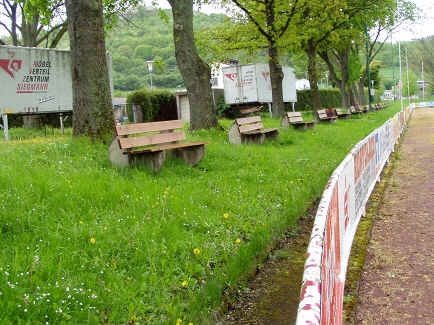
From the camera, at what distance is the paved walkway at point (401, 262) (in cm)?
394

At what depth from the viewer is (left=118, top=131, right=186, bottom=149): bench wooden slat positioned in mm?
6922

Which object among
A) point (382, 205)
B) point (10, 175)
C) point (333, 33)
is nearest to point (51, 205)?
point (10, 175)

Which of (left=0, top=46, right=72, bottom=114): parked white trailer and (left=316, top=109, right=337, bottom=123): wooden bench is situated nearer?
(left=0, top=46, right=72, bottom=114): parked white trailer

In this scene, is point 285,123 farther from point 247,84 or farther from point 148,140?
point 247,84

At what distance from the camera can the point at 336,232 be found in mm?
3920

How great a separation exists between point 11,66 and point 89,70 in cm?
891

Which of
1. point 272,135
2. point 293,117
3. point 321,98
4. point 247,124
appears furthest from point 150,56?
point 247,124

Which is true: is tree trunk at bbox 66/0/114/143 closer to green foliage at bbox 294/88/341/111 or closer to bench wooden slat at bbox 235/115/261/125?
bench wooden slat at bbox 235/115/261/125

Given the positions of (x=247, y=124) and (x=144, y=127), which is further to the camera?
(x=247, y=124)

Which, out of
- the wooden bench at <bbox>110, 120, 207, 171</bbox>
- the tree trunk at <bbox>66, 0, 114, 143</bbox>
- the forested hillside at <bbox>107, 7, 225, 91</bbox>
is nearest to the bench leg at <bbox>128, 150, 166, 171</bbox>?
the wooden bench at <bbox>110, 120, 207, 171</bbox>

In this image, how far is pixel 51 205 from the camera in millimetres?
5008

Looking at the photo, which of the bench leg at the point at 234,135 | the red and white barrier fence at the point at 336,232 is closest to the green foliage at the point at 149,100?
the bench leg at the point at 234,135

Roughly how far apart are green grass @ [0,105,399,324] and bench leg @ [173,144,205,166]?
204 mm

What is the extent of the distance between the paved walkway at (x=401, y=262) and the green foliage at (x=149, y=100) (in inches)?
844
